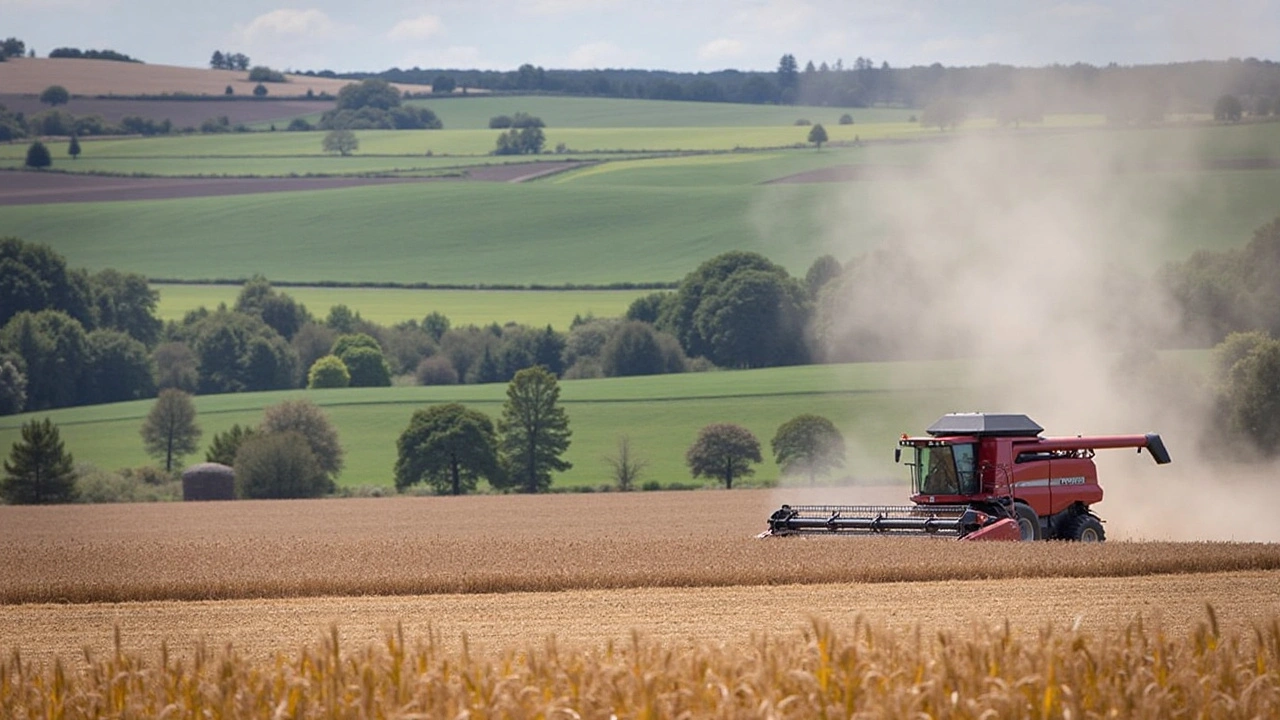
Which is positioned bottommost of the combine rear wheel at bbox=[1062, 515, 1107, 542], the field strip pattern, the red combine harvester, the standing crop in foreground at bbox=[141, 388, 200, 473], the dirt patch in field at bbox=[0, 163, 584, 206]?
the field strip pattern

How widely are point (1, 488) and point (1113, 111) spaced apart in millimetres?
43757

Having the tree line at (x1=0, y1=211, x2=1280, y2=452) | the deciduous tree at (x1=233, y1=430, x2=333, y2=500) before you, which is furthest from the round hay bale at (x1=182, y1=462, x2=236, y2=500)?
the tree line at (x1=0, y1=211, x2=1280, y2=452)

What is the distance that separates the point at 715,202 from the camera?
117000 mm

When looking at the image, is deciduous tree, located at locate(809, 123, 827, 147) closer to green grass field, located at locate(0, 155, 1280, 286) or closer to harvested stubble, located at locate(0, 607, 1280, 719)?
green grass field, located at locate(0, 155, 1280, 286)

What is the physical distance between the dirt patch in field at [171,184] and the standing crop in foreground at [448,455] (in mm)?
64914

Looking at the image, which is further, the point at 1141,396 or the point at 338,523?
the point at 338,523

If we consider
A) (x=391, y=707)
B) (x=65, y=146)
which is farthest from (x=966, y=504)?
(x=65, y=146)

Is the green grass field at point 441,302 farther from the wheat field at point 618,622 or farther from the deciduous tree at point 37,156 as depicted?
the wheat field at point 618,622

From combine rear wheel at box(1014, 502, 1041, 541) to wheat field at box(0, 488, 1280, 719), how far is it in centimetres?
188

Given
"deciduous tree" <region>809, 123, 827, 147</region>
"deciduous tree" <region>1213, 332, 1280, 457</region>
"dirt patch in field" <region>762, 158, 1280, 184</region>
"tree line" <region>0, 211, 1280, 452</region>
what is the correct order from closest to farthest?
1. "deciduous tree" <region>1213, 332, 1280, 457</region>
2. "dirt patch in field" <region>762, 158, 1280, 184</region>
3. "tree line" <region>0, 211, 1280, 452</region>
4. "deciduous tree" <region>809, 123, 827, 147</region>

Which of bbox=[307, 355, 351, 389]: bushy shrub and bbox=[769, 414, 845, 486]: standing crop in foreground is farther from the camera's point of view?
bbox=[307, 355, 351, 389]: bushy shrub

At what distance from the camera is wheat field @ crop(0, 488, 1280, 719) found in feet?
32.9

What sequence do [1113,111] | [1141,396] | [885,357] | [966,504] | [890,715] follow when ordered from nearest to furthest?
1. [890,715]
2. [966,504]
3. [1141,396]
4. [1113,111]
5. [885,357]

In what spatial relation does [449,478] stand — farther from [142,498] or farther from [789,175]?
[789,175]
